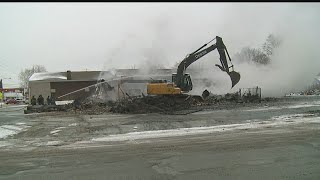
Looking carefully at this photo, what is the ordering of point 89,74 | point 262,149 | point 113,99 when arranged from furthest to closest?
point 89,74 → point 113,99 → point 262,149

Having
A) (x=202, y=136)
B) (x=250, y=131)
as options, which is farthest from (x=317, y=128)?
(x=202, y=136)

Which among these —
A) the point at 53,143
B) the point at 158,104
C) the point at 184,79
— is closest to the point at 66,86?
the point at 184,79

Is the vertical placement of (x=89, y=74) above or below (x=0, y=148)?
above

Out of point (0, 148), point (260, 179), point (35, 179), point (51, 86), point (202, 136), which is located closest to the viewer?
point (260, 179)

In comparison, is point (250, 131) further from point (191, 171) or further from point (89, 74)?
point (89, 74)

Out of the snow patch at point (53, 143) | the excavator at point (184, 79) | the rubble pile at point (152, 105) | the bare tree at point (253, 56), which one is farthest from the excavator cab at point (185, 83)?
the snow patch at point (53, 143)

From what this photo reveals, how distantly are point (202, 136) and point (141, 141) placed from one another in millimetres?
2265

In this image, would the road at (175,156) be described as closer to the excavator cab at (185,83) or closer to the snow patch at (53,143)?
the snow patch at (53,143)

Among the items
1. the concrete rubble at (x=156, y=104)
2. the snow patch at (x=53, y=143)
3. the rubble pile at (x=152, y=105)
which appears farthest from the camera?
the concrete rubble at (x=156, y=104)

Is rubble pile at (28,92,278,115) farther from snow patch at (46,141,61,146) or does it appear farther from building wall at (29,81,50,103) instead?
building wall at (29,81,50,103)

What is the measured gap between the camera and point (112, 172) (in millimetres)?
7512

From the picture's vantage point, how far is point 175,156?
898 cm

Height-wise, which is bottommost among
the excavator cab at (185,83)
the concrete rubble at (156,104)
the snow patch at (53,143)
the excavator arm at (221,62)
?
the snow patch at (53,143)

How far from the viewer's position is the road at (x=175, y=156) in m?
7.30
